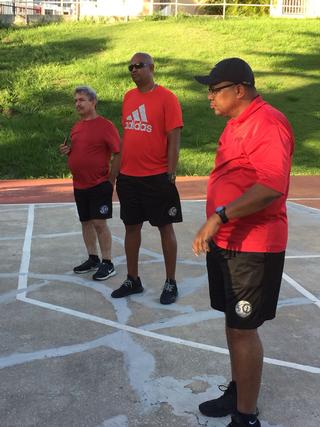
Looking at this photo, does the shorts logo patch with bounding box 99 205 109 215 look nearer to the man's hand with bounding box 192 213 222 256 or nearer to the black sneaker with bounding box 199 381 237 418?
Answer: the black sneaker with bounding box 199 381 237 418

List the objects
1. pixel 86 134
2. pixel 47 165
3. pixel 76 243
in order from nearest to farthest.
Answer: pixel 86 134 < pixel 76 243 < pixel 47 165

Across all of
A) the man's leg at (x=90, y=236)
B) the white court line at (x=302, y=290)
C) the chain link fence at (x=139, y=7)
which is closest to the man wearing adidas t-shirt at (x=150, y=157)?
the man's leg at (x=90, y=236)

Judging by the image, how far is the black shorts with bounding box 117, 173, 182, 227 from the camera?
15.4 feet

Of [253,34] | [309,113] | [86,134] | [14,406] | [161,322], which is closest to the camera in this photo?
[14,406]

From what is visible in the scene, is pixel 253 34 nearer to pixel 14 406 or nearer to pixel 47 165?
pixel 47 165

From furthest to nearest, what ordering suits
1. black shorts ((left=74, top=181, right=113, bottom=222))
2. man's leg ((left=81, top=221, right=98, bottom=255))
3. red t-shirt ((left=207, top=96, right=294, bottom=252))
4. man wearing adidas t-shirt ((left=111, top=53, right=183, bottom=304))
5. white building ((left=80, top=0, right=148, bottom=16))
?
white building ((left=80, top=0, right=148, bottom=16)) → man's leg ((left=81, top=221, right=98, bottom=255)) → black shorts ((left=74, top=181, right=113, bottom=222)) → man wearing adidas t-shirt ((left=111, top=53, right=183, bottom=304)) → red t-shirt ((left=207, top=96, right=294, bottom=252))

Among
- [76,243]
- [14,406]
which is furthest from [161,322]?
[76,243]

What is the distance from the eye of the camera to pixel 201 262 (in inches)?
241

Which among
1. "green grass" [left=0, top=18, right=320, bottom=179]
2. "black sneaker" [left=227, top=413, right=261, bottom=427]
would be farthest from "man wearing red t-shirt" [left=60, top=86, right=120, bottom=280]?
"green grass" [left=0, top=18, right=320, bottom=179]

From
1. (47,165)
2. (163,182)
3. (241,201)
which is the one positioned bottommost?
(47,165)

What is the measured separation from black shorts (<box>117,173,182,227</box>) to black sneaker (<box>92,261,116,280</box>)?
81 centimetres

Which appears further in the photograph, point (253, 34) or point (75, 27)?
point (75, 27)

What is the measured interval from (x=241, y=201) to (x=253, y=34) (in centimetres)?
2565

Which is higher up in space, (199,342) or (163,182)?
(163,182)
